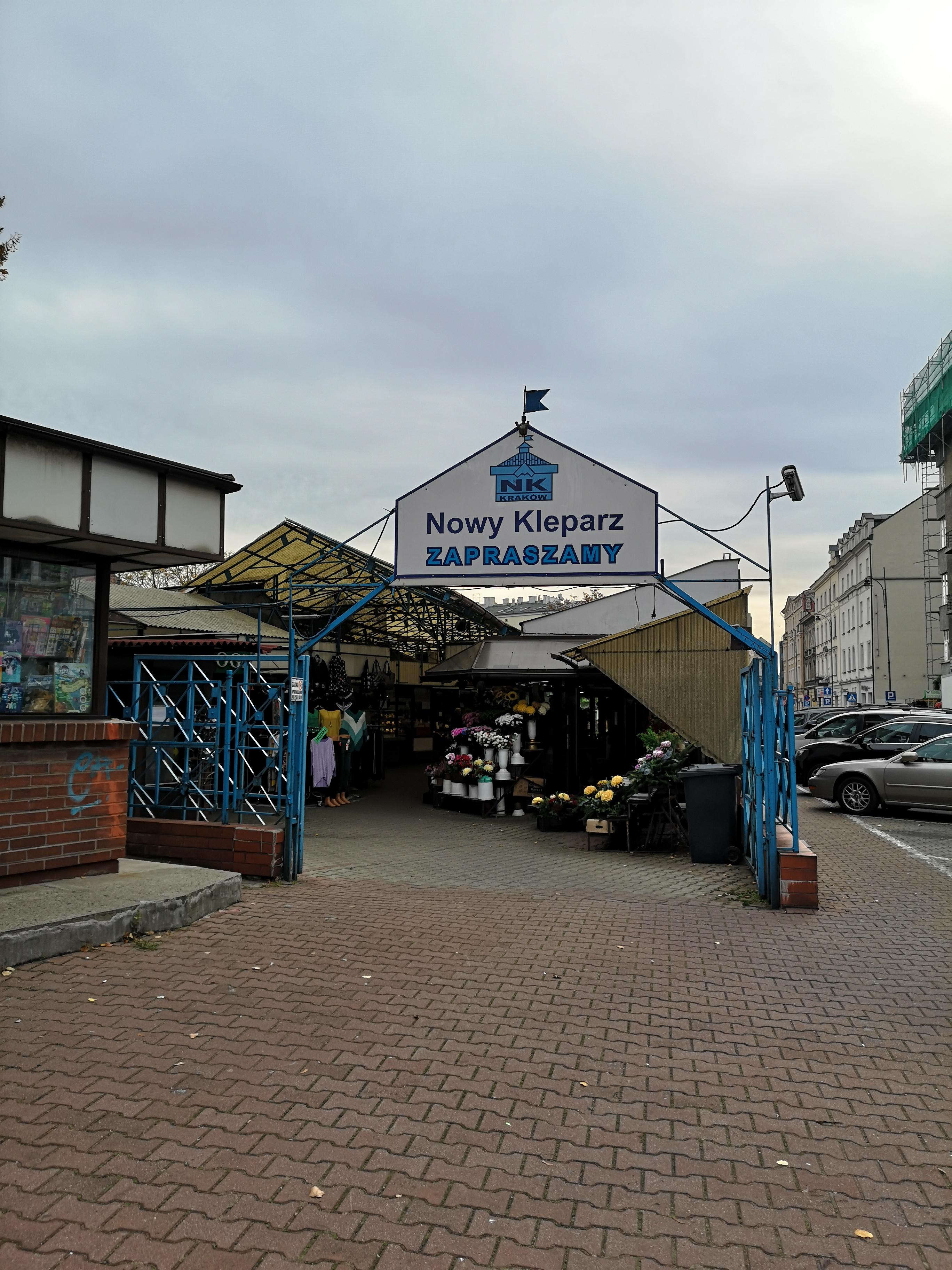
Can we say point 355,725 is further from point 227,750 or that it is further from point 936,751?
point 936,751

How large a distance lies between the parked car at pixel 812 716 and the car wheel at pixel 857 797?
30.7ft

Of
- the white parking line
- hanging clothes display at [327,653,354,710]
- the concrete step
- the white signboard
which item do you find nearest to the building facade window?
the concrete step

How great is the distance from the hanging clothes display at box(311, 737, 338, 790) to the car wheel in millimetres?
8653

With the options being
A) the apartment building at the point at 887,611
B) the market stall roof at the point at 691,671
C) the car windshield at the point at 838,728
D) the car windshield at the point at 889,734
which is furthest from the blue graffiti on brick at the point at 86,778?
the apartment building at the point at 887,611

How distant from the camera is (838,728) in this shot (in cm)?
2194

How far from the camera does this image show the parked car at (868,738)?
18.1 meters

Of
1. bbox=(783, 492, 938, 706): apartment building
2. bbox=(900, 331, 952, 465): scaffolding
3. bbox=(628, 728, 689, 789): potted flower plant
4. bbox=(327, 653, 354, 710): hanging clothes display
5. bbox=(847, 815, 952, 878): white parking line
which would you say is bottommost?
bbox=(847, 815, 952, 878): white parking line

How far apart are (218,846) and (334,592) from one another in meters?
8.28

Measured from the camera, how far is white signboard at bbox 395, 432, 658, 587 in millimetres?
9172

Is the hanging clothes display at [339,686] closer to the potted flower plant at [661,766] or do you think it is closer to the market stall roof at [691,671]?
the market stall roof at [691,671]

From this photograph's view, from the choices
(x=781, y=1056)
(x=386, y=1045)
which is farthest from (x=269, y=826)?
(x=781, y=1056)

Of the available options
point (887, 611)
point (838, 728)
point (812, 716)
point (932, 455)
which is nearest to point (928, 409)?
point (932, 455)

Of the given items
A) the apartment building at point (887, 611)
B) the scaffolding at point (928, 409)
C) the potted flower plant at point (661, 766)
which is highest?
the scaffolding at point (928, 409)

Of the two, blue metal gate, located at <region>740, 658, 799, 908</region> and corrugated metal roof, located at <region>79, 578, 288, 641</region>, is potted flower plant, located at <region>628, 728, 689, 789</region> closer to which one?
blue metal gate, located at <region>740, 658, 799, 908</region>
